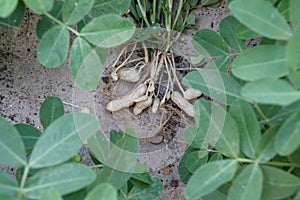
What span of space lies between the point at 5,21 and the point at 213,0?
2.01ft

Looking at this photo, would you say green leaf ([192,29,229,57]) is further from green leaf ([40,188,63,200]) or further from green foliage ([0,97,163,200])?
green leaf ([40,188,63,200])

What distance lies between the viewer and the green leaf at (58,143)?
0.89 m

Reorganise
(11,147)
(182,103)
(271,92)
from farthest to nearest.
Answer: (182,103) < (11,147) < (271,92)

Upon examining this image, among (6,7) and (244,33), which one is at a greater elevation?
(6,7)

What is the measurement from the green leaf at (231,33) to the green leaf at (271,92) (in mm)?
392

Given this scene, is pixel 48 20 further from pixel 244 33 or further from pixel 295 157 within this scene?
pixel 295 157

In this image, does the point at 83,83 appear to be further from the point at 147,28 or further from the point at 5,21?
the point at 147,28

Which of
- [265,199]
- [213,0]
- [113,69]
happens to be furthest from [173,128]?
[265,199]

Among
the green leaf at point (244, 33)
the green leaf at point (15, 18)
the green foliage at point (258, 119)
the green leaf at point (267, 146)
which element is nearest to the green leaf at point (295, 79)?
the green foliage at point (258, 119)

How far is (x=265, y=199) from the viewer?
89cm

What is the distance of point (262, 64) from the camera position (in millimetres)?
849

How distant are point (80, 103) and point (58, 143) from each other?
607mm

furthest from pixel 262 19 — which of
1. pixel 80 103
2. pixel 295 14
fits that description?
pixel 80 103

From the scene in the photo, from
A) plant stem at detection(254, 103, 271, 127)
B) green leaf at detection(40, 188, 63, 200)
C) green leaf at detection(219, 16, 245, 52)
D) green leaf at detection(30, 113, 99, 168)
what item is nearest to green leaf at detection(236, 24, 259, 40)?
green leaf at detection(219, 16, 245, 52)
